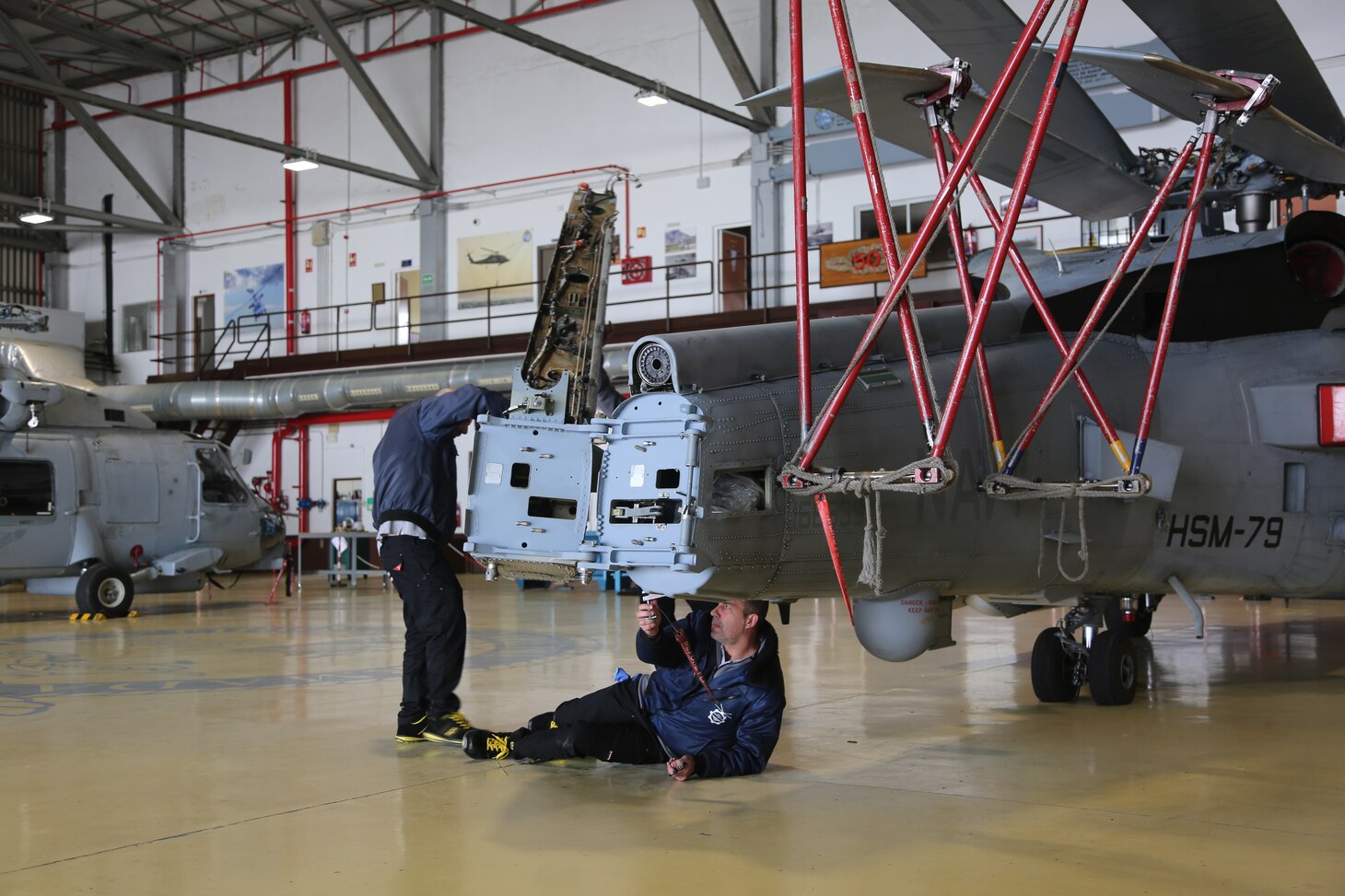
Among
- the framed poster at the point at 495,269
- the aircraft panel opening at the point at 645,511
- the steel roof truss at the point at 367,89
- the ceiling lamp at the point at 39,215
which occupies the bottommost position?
the aircraft panel opening at the point at 645,511

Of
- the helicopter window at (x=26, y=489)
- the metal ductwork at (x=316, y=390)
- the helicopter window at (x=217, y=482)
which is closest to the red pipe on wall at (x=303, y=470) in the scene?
the metal ductwork at (x=316, y=390)

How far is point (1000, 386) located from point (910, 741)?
1837 mm

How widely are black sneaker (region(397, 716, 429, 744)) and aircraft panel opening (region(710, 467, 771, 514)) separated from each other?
2351mm

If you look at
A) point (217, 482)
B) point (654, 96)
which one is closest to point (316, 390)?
point (217, 482)

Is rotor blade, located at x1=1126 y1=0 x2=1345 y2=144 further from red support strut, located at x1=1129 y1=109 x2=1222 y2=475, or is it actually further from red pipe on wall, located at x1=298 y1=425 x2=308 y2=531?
red pipe on wall, located at x1=298 y1=425 x2=308 y2=531

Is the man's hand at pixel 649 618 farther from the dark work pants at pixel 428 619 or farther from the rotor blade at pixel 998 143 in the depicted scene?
the rotor blade at pixel 998 143

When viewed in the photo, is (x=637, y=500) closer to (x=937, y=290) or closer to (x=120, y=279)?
(x=937, y=290)

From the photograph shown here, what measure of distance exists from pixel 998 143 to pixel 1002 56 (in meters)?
0.66

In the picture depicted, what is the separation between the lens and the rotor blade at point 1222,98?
5270 mm

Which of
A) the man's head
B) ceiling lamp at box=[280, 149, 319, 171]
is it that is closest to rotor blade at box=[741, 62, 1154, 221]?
the man's head

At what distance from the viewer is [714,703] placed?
5.55m

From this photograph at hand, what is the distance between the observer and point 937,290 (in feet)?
67.4

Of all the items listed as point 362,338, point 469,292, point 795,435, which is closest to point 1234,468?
point 795,435

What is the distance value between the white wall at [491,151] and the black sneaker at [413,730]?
15.5 meters
